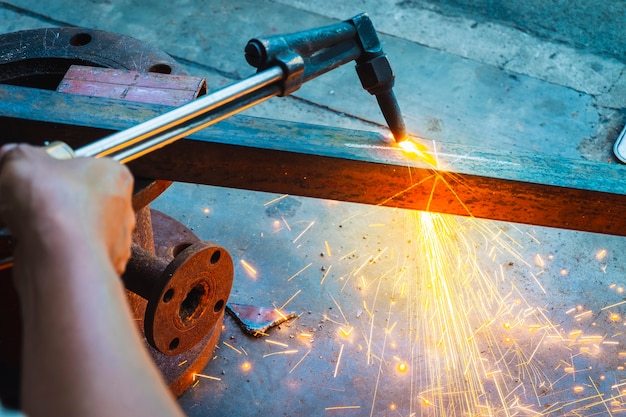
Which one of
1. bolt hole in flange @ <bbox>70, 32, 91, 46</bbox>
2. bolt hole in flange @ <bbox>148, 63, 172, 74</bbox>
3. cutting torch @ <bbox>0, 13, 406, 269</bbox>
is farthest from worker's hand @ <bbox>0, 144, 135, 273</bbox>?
bolt hole in flange @ <bbox>70, 32, 91, 46</bbox>

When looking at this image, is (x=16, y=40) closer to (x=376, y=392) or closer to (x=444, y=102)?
(x=376, y=392)

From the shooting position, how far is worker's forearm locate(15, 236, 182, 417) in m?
0.72

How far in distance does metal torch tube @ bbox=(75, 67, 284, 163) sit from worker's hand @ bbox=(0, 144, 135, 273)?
226mm

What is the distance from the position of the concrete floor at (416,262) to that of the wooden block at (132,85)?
1066 millimetres

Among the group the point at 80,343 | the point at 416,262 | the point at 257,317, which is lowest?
the point at 416,262

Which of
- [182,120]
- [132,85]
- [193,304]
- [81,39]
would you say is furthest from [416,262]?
[182,120]

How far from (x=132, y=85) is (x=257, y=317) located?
1.11 m

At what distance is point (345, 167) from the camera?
5.32 feet

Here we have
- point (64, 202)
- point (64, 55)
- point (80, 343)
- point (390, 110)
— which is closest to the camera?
point (80, 343)

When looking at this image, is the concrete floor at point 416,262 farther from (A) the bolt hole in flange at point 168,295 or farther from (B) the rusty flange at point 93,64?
(A) the bolt hole in flange at point 168,295

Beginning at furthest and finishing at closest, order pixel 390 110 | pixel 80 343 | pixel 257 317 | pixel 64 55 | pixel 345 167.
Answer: pixel 257 317 → pixel 64 55 → pixel 390 110 → pixel 345 167 → pixel 80 343

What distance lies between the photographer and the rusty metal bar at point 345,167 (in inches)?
62.9

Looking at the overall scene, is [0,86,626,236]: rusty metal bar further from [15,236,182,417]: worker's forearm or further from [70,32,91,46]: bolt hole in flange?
[15,236,182,417]: worker's forearm

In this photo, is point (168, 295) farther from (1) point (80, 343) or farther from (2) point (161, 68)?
(1) point (80, 343)
